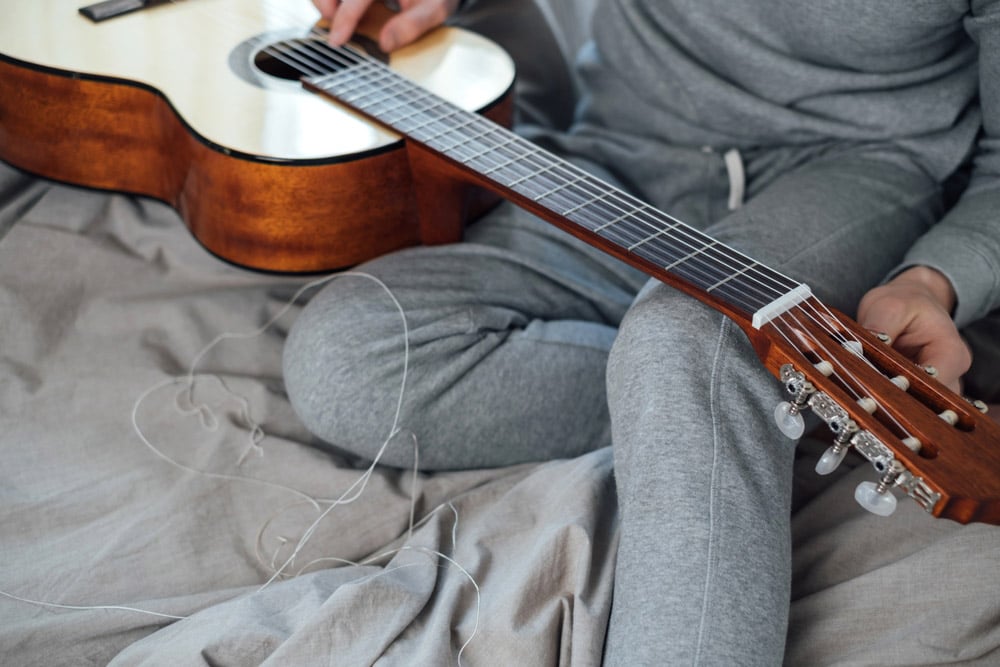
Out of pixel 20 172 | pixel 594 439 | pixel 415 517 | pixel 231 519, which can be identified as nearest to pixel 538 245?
pixel 594 439

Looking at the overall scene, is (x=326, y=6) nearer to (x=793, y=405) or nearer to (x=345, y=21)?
(x=345, y=21)

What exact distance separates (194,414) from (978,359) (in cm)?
81

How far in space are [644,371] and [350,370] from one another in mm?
303

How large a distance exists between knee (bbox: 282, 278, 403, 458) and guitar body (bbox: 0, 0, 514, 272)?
0.28ft

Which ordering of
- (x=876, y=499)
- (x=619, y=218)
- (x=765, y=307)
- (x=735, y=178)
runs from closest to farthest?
1. (x=876, y=499)
2. (x=765, y=307)
3. (x=619, y=218)
4. (x=735, y=178)

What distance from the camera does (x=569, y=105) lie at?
1.35m

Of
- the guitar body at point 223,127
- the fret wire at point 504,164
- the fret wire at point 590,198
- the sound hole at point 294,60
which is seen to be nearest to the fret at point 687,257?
the fret wire at point 590,198

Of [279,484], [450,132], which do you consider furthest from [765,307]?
[279,484]

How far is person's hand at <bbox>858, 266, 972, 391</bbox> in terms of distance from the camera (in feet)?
2.41

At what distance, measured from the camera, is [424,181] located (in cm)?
95

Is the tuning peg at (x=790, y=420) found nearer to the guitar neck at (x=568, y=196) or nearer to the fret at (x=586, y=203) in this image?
the guitar neck at (x=568, y=196)

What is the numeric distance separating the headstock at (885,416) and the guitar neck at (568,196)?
40 millimetres

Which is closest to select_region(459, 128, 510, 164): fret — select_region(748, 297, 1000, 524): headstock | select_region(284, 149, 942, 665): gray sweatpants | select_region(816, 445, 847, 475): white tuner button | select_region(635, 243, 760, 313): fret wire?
select_region(284, 149, 942, 665): gray sweatpants

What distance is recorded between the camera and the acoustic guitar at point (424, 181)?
589 mm
